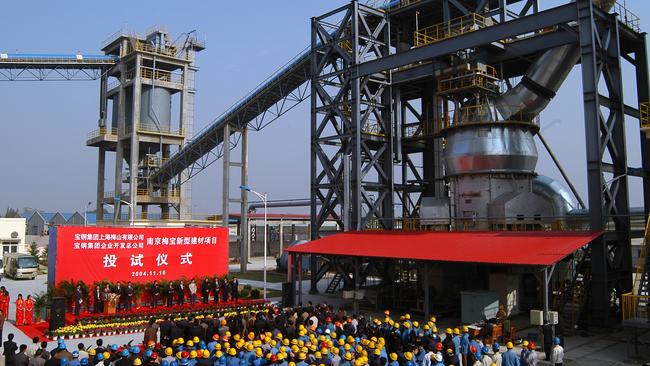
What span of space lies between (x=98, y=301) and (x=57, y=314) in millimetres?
3520

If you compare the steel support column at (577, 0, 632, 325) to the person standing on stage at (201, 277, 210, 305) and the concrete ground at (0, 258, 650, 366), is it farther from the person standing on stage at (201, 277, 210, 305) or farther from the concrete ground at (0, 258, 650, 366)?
the person standing on stage at (201, 277, 210, 305)

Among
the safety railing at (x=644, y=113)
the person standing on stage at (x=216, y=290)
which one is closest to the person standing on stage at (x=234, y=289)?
the person standing on stage at (x=216, y=290)

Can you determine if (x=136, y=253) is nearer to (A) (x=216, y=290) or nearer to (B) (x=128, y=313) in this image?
(B) (x=128, y=313)

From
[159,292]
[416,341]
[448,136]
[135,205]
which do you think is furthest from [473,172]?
[135,205]

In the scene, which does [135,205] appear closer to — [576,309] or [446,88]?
[446,88]

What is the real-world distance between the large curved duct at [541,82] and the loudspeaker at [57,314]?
25093 millimetres

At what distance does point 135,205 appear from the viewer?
189 feet

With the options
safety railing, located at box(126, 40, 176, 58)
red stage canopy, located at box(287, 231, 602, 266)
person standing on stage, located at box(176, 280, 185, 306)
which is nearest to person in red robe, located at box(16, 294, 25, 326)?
person standing on stage, located at box(176, 280, 185, 306)

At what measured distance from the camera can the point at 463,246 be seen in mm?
25078

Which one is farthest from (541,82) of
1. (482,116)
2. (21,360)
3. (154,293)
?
(21,360)

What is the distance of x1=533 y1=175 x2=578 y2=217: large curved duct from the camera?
32344mm

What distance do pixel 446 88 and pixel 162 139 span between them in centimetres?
3642

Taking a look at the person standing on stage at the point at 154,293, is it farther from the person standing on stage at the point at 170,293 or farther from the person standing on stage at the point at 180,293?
the person standing on stage at the point at 180,293

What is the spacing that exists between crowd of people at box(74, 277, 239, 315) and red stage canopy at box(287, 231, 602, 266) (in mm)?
4707
